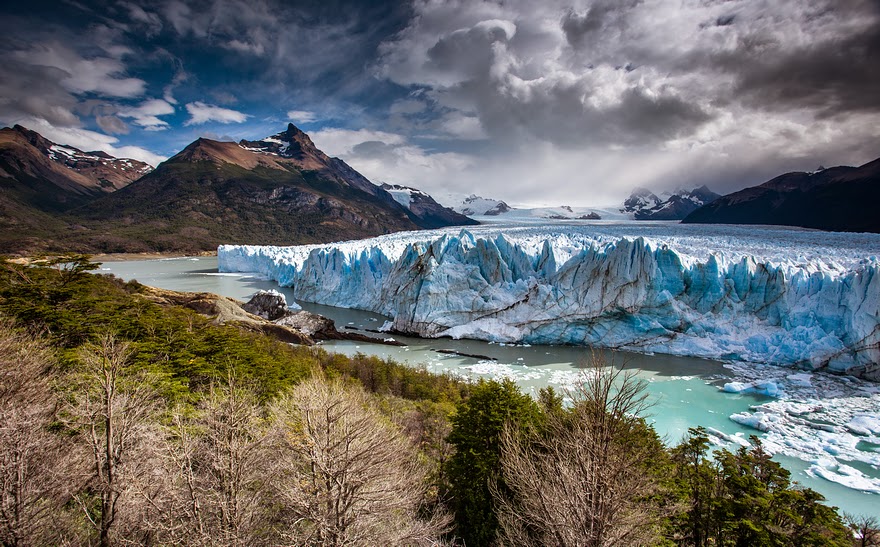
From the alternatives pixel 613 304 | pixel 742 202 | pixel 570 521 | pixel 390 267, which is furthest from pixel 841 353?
pixel 742 202

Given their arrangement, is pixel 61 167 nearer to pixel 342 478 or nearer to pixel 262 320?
pixel 262 320

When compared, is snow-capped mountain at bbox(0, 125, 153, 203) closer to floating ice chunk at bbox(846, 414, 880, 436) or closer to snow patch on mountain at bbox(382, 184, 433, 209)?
snow patch on mountain at bbox(382, 184, 433, 209)

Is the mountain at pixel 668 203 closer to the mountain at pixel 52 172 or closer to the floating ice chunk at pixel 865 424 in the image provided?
the floating ice chunk at pixel 865 424

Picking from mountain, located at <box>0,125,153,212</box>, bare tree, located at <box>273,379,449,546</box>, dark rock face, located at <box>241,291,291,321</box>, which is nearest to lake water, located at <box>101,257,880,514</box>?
bare tree, located at <box>273,379,449,546</box>

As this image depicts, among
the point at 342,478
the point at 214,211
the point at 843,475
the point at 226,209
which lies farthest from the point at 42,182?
the point at 843,475

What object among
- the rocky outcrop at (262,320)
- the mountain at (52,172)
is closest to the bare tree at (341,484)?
the rocky outcrop at (262,320)
